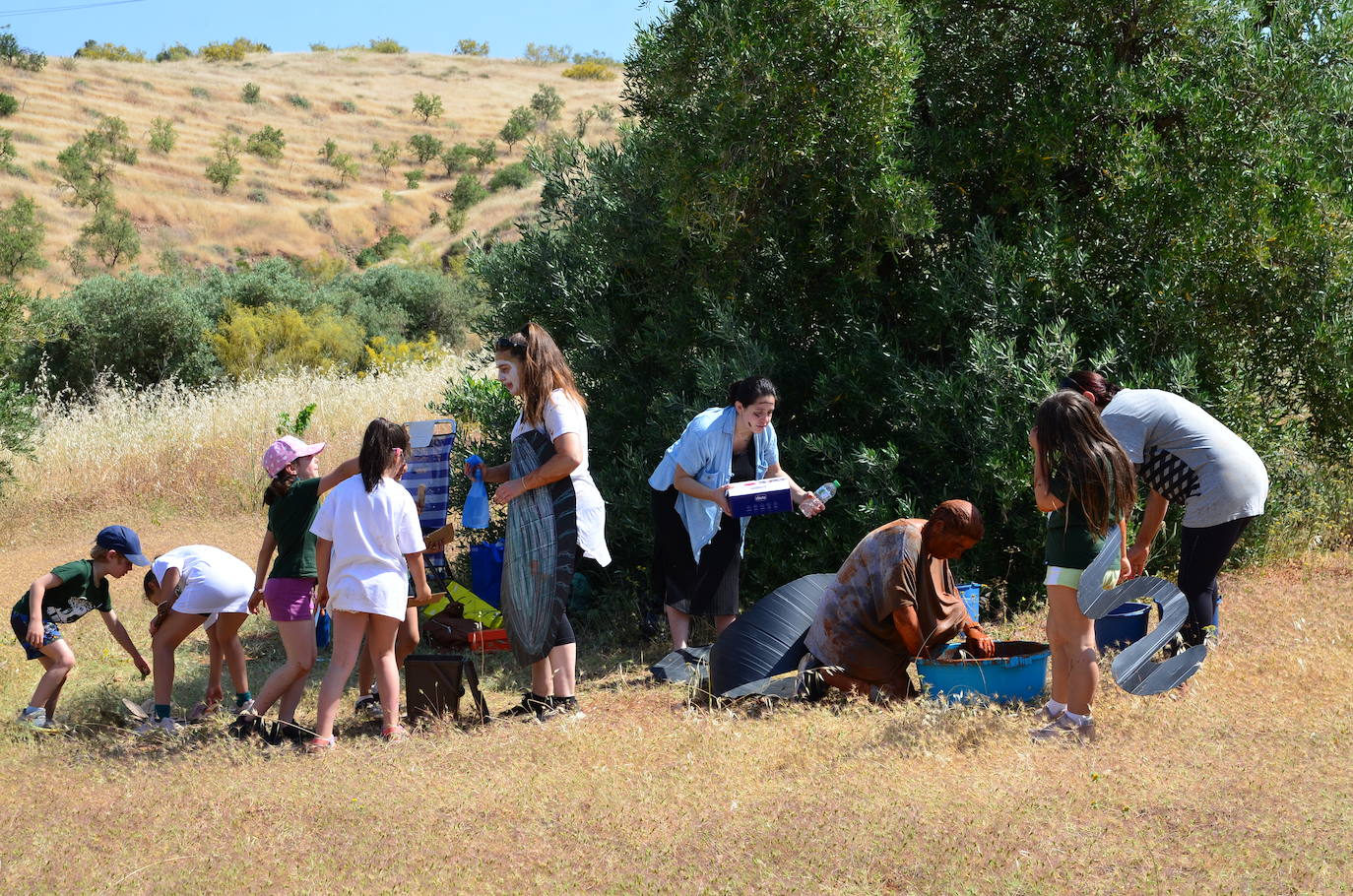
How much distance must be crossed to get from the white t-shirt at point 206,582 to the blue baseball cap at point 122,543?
0.19 metres

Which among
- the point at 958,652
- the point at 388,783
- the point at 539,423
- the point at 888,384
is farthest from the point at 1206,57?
the point at 388,783

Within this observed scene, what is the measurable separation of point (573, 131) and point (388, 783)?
6587cm

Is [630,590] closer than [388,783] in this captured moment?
No

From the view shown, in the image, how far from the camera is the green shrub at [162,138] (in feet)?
181

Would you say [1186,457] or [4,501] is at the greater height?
[1186,457]

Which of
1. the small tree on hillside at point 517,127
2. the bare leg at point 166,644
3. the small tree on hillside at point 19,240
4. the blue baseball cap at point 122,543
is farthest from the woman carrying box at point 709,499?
the small tree on hillside at point 517,127

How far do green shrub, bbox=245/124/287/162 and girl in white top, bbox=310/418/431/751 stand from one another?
193 ft

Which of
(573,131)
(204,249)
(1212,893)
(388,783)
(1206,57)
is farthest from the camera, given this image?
(573,131)

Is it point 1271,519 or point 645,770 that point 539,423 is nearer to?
point 645,770

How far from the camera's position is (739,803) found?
423 cm

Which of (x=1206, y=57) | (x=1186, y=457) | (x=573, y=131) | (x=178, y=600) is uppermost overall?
(x=573, y=131)

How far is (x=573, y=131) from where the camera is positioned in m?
67.4

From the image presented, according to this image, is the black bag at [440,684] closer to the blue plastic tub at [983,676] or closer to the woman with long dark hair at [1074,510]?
the blue plastic tub at [983,676]

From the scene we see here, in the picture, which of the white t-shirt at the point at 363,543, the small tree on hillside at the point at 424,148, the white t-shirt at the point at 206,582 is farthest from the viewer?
the small tree on hillside at the point at 424,148
